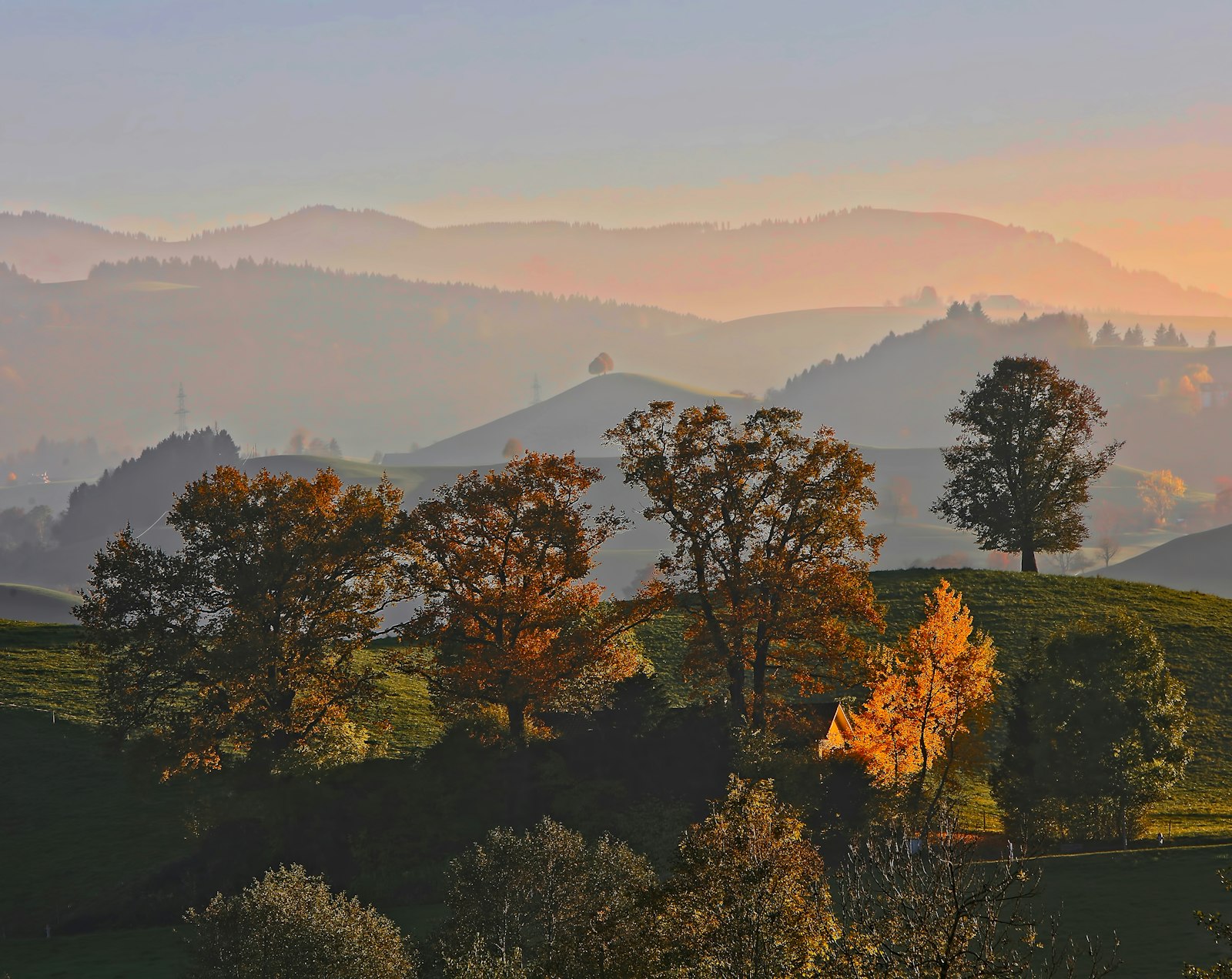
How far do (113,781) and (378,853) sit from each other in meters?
19.5

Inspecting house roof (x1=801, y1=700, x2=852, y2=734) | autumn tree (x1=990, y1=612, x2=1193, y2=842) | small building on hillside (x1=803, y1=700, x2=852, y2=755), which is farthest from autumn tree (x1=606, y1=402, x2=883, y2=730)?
autumn tree (x1=990, y1=612, x2=1193, y2=842)

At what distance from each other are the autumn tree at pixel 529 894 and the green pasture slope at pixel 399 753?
1207 cm

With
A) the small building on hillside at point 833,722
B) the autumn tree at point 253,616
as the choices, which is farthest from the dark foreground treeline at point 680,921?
the autumn tree at point 253,616

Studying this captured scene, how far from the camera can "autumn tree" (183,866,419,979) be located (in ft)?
111

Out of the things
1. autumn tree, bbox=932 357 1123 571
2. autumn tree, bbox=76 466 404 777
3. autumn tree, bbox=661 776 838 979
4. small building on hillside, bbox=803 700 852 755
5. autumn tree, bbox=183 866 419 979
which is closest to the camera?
autumn tree, bbox=661 776 838 979

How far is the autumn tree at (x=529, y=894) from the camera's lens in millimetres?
34031

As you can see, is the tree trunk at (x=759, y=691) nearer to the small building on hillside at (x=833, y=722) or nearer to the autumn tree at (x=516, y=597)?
the small building on hillside at (x=833, y=722)

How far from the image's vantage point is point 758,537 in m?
58.9

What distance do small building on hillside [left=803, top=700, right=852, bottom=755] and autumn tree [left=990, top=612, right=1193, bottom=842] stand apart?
8.27m

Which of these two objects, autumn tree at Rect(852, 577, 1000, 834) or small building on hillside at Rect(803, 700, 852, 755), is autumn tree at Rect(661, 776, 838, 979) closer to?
autumn tree at Rect(852, 577, 1000, 834)

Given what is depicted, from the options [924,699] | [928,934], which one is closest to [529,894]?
[928,934]

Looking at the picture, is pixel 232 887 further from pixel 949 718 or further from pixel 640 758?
pixel 949 718

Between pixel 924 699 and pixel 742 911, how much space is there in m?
32.5

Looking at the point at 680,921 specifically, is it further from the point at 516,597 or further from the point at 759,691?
the point at 759,691
